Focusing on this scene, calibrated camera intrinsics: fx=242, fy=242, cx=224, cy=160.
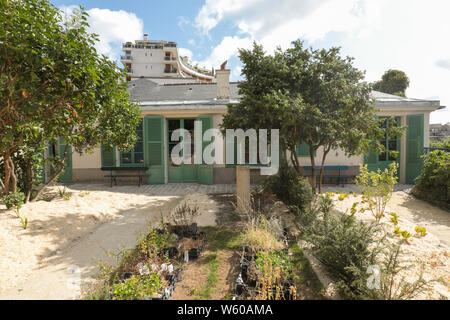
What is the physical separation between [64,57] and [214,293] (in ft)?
12.3

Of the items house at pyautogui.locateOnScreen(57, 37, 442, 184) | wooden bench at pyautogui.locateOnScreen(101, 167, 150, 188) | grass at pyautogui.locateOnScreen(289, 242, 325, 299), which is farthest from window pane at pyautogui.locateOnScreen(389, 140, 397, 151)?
wooden bench at pyautogui.locateOnScreen(101, 167, 150, 188)

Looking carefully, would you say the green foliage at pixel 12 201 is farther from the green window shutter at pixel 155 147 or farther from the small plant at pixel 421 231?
the small plant at pixel 421 231

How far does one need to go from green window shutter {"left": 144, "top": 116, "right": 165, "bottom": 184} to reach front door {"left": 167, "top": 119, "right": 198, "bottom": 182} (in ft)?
1.28

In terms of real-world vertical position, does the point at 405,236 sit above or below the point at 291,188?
below

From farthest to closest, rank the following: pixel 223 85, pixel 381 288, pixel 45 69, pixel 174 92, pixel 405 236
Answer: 1. pixel 174 92
2. pixel 223 85
3. pixel 405 236
4. pixel 45 69
5. pixel 381 288

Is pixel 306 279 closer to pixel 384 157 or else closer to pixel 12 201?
pixel 12 201

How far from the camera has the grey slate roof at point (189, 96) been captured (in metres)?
9.00

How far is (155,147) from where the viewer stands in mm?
9688

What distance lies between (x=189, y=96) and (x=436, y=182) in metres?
9.25

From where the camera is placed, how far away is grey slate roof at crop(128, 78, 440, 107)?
9000 mm

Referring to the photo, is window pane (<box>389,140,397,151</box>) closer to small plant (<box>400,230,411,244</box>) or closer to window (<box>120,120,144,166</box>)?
small plant (<box>400,230,411,244</box>)

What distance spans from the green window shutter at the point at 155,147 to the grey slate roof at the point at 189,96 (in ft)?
2.47

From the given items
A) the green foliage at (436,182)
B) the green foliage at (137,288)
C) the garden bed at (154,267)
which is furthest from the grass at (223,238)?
the green foliage at (436,182)

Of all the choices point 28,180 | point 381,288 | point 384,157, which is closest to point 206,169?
point 28,180
